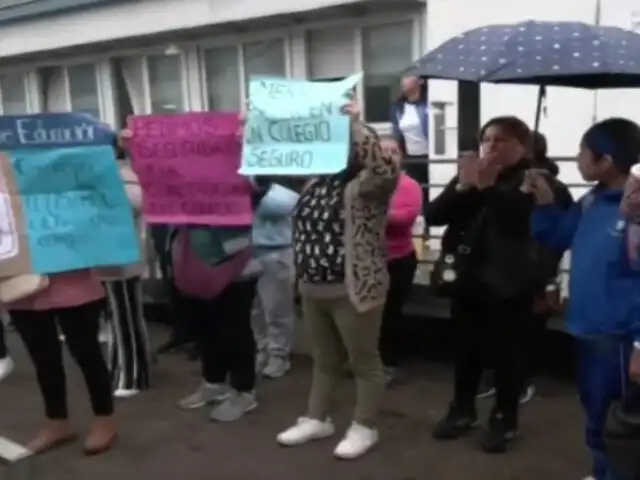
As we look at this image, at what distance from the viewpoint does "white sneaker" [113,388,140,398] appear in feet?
18.0

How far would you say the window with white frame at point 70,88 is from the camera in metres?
12.4

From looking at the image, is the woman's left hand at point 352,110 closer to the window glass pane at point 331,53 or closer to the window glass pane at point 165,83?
the window glass pane at point 331,53

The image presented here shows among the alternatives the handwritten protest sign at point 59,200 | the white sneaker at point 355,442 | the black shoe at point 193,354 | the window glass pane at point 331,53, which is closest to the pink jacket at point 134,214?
the handwritten protest sign at point 59,200

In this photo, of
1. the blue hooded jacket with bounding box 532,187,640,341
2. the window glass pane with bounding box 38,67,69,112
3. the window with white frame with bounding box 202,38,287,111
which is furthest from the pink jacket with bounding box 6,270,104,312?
the window glass pane with bounding box 38,67,69,112

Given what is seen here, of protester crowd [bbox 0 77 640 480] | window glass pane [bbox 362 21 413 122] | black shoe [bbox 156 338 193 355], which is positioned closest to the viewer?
protester crowd [bbox 0 77 640 480]

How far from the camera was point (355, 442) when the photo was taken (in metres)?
4.35

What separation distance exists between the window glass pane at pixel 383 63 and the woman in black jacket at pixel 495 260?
4.78m

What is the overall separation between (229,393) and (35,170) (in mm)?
1669

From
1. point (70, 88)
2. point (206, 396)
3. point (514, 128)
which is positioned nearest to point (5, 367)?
point (206, 396)

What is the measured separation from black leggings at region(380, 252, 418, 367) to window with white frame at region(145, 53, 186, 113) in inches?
250

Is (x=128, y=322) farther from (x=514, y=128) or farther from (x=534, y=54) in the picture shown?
(x=534, y=54)

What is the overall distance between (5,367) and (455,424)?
3279 mm

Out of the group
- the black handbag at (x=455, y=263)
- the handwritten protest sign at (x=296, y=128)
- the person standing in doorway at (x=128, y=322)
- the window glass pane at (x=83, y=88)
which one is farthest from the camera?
the window glass pane at (x=83, y=88)

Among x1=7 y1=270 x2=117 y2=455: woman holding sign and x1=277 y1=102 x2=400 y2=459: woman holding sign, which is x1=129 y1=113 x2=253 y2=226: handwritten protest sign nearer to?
x1=277 y1=102 x2=400 y2=459: woman holding sign
